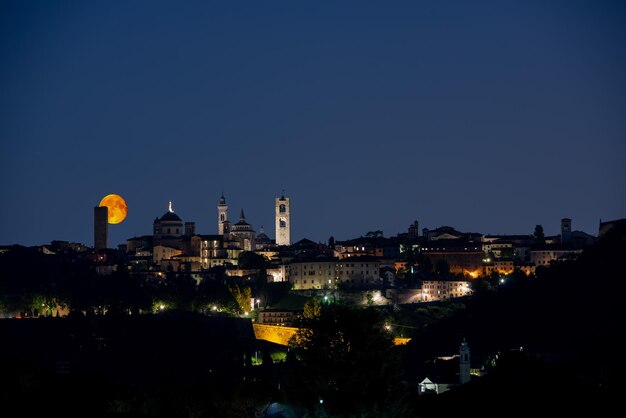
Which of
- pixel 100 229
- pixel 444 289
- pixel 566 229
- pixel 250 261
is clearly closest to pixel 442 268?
pixel 444 289

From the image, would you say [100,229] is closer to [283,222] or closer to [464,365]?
[283,222]

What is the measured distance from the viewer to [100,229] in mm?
125312

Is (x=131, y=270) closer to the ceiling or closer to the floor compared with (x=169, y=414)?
closer to the ceiling

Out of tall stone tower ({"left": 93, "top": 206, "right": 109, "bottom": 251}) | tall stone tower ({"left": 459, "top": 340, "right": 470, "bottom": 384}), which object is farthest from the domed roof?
tall stone tower ({"left": 459, "top": 340, "right": 470, "bottom": 384})

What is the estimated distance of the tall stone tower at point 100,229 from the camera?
411ft

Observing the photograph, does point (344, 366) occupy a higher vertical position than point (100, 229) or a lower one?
lower

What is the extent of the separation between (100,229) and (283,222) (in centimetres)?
3224

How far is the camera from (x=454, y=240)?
4631 inches

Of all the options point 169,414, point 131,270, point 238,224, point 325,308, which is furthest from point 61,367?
point 238,224

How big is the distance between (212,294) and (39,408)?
55349 millimetres

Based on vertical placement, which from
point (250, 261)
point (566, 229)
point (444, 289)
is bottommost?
point (444, 289)

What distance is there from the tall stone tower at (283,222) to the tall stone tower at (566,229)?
3667cm

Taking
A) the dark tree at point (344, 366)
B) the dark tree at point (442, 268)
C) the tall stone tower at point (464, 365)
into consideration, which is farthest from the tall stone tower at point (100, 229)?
the dark tree at point (344, 366)

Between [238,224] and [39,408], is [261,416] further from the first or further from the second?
[238,224]
